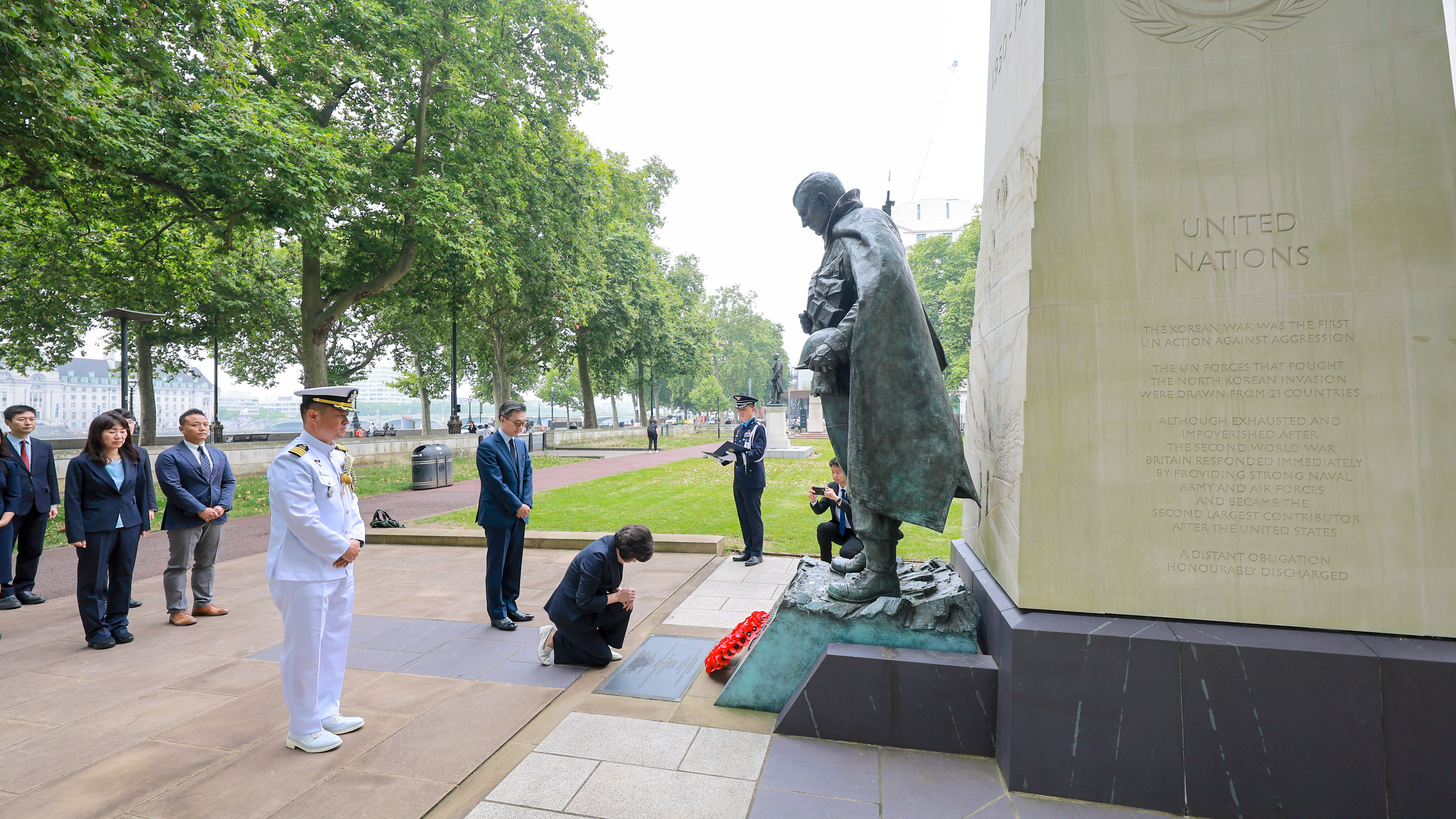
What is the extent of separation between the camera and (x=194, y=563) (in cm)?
576

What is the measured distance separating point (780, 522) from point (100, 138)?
→ 11453 mm

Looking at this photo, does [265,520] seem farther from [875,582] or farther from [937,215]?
[937,215]

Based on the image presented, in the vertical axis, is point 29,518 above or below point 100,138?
below

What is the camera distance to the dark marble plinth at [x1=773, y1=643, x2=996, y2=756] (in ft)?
9.75

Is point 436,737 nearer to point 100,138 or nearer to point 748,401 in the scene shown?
point 748,401

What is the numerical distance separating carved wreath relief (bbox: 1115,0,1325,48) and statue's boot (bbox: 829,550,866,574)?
2910 mm

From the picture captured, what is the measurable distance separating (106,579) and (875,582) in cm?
611

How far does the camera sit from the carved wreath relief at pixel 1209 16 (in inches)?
103

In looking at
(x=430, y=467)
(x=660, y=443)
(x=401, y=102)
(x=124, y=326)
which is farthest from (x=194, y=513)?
(x=660, y=443)

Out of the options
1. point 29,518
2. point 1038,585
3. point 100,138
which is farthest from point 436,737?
point 100,138

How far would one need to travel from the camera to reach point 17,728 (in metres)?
3.48

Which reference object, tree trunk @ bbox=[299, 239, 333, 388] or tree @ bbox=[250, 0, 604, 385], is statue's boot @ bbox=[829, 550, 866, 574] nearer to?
→ tree @ bbox=[250, 0, 604, 385]

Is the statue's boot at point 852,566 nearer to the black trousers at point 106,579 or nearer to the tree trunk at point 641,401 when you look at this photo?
the black trousers at point 106,579

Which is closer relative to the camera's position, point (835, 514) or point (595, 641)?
point (595, 641)
